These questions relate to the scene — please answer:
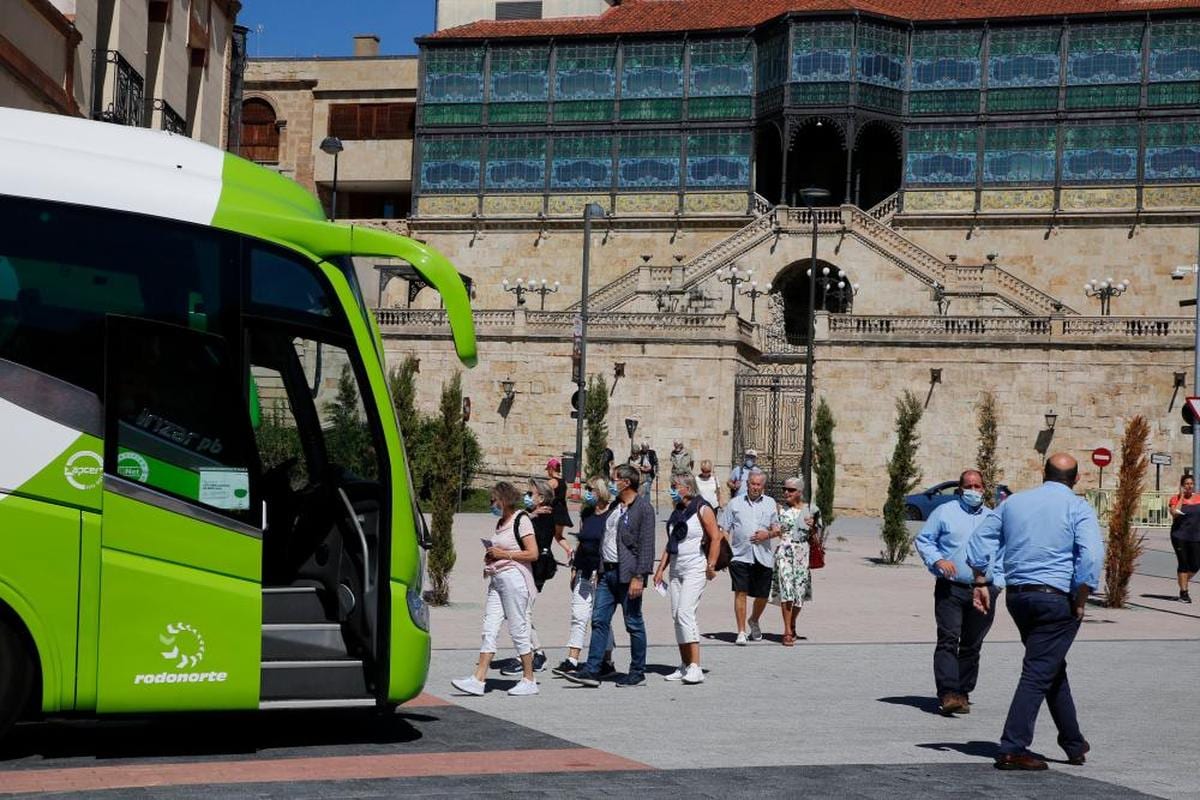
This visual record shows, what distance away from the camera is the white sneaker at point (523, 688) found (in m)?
12.7

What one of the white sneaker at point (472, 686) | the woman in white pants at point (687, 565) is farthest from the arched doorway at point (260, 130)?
the white sneaker at point (472, 686)

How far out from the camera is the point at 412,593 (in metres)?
10.3

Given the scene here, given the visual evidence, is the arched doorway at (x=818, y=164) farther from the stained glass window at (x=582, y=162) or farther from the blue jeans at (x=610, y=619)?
the blue jeans at (x=610, y=619)

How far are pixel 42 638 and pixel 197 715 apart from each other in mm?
2129

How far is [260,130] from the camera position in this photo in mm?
71250

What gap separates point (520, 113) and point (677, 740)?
171 ft

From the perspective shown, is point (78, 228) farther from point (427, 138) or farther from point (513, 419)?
point (427, 138)

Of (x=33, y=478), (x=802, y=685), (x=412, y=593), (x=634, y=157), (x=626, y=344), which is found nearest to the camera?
(x=33, y=478)

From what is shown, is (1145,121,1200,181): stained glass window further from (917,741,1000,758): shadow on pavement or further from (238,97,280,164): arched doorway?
(917,741,1000,758): shadow on pavement

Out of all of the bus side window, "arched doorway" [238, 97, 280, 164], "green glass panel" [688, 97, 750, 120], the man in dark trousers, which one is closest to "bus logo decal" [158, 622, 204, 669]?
the bus side window

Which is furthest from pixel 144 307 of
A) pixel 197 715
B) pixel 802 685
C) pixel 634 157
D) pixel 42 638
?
pixel 634 157

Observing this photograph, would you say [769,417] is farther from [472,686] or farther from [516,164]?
[472,686]

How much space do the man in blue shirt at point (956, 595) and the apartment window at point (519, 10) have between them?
58.3m

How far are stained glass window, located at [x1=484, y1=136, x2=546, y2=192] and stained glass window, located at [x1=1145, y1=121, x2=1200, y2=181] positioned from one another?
20049mm
